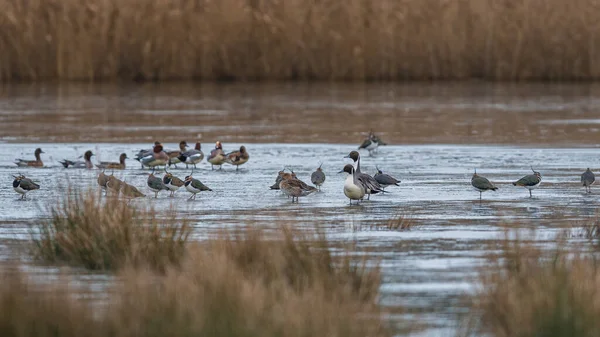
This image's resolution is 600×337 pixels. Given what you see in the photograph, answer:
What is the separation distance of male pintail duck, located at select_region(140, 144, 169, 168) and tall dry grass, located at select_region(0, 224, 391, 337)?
29.6 feet

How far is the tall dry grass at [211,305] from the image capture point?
692 cm

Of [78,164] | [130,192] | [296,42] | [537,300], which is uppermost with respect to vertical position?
[296,42]

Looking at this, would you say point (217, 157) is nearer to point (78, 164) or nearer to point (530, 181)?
point (78, 164)

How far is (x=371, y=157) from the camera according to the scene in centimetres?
2017

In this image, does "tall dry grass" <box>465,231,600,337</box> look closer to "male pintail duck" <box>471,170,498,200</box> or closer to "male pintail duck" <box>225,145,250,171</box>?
"male pintail duck" <box>471,170,498,200</box>

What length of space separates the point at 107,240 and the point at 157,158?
7.93 metres

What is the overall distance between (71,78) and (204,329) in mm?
28129

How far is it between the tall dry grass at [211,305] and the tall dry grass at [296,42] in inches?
1000

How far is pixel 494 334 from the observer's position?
7.69m

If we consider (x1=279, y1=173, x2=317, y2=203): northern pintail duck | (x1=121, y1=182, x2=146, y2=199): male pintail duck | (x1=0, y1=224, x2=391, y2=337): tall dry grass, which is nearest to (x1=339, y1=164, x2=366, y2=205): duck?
(x1=279, y1=173, x2=317, y2=203): northern pintail duck

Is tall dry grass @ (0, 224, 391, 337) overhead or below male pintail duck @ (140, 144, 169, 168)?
below

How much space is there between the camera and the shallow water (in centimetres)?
980

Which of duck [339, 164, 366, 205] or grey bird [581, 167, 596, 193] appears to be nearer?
duck [339, 164, 366, 205]

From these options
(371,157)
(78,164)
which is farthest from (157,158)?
(371,157)
